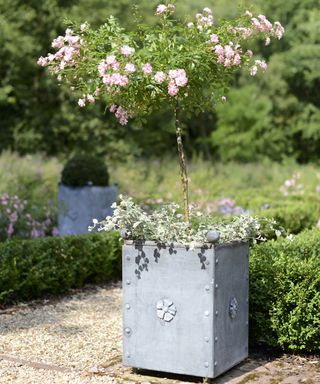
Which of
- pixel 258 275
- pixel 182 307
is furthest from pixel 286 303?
pixel 182 307

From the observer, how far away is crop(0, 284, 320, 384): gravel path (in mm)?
4406

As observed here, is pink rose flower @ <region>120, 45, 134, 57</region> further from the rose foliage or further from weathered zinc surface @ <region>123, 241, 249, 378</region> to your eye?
weathered zinc surface @ <region>123, 241, 249, 378</region>

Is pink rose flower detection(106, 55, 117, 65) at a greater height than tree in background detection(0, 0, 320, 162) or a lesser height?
lesser

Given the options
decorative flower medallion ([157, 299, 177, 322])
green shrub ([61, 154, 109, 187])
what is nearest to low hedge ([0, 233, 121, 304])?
green shrub ([61, 154, 109, 187])

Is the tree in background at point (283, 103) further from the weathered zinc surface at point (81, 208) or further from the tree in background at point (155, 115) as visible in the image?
the weathered zinc surface at point (81, 208)

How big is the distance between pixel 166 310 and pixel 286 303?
97 centimetres

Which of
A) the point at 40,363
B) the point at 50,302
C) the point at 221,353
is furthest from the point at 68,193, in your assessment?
the point at 221,353

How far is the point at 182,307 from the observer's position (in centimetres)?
427

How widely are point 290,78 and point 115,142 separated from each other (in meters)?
6.79

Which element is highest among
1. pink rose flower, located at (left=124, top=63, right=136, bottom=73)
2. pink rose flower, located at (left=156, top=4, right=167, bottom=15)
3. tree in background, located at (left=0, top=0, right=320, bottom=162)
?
tree in background, located at (left=0, top=0, right=320, bottom=162)

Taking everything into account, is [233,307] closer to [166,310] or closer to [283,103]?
[166,310]

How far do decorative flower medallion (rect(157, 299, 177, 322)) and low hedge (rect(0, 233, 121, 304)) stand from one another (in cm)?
258

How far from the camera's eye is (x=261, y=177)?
59.9 ft

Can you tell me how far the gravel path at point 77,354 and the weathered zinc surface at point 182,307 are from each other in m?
0.16
